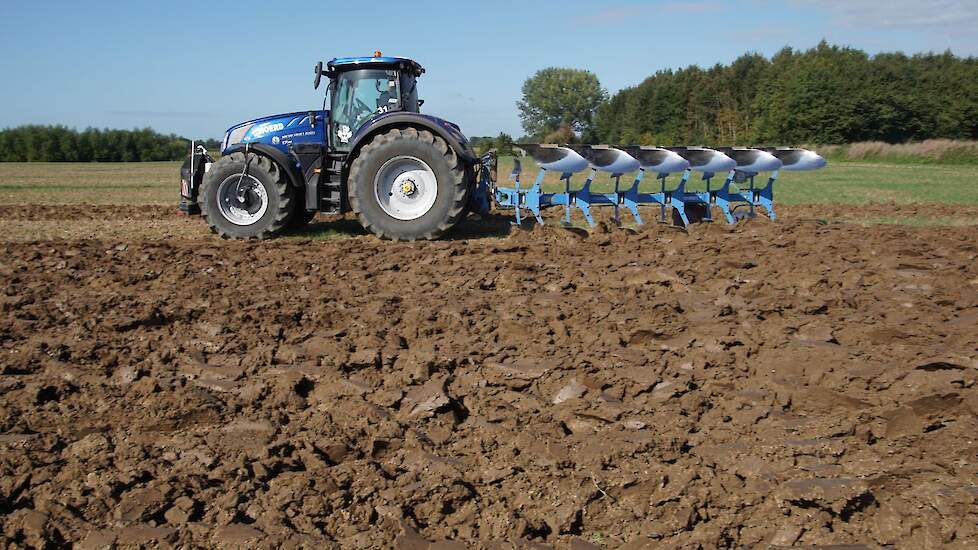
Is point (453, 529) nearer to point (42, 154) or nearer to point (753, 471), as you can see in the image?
point (753, 471)

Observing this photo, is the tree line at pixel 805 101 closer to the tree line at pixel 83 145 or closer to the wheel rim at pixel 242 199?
the tree line at pixel 83 145

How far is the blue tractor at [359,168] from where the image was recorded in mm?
9422

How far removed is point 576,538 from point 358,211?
273 inches

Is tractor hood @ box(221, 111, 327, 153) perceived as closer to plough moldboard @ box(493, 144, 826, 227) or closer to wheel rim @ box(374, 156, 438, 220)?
wheel rim @ box(374, 156, 438, 220)

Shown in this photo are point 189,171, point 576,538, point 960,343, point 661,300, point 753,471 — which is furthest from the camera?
point 189,171

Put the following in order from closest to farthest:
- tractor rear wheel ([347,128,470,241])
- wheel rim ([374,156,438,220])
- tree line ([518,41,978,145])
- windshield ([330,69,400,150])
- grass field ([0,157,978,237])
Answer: tractor rear wheel ([347,128,470,241])
wheel rim ([374,156,438,220])
windshield ([330,69,400,150])
grass field ([0,157,978,237])
tree line ([518,41,978,145])

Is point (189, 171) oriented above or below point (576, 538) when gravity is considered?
above

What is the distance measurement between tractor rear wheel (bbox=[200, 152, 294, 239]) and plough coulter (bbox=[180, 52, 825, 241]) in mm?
11

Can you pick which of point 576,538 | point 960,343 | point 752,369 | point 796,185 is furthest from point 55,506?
point 796,185

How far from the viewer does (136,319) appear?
5516 millimetres

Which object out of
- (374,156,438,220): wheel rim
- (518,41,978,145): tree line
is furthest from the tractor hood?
(518,41,978,145): tree line

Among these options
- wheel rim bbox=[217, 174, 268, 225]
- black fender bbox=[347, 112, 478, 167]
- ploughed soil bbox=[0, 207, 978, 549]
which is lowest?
ploughed soil bbox=[0, 207, 978, 549]

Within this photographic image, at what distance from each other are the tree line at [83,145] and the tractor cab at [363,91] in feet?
148

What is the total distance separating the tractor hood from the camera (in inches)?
395
